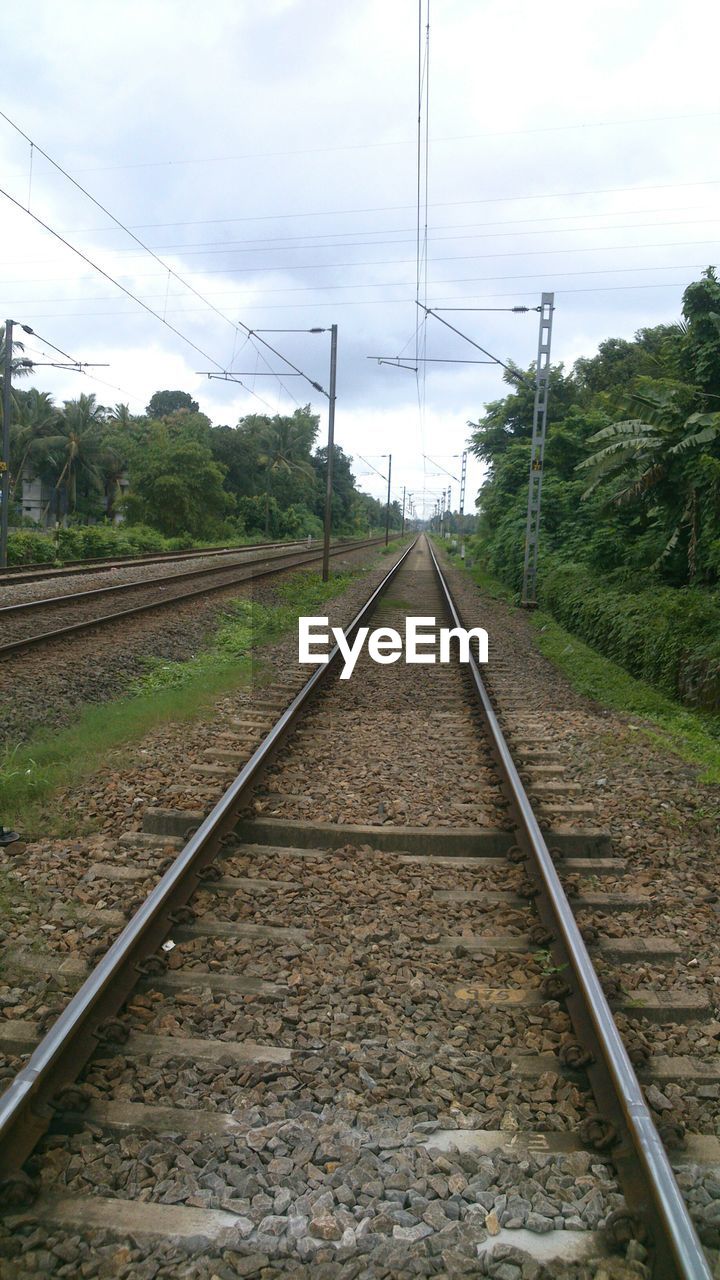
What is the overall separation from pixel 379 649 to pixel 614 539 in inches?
293

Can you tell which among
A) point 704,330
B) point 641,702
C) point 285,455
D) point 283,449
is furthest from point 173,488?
point 641,702

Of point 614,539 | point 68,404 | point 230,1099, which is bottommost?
point 230,1099

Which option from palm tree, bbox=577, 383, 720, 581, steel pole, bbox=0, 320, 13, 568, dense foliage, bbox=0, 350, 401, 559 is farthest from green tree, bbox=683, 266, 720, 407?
dense foliage, bbox=0, 350, 401, 559

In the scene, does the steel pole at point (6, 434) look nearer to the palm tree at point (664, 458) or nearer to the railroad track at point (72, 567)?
the railroad track at point (72, 567)

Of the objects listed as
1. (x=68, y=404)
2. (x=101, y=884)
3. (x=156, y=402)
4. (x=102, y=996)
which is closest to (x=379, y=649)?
(x=101, y=884)

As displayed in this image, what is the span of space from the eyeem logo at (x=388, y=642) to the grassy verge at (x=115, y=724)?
A: 0.66 metres

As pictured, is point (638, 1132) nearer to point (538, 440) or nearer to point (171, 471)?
point (538, 440)

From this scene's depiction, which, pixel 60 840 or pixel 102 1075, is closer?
pixel 102 1075

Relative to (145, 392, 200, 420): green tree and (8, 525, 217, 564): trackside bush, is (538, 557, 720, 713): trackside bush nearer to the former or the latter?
(8, 525, 217, 564): trackside bush

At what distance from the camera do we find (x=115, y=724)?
7.82 metres

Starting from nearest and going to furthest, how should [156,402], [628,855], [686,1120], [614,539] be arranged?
[686,1120], [628,855], [614,539], [156,402]

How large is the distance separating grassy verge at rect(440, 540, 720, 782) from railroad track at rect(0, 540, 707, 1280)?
10.0 feet

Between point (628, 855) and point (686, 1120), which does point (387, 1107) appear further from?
point (628, 855)

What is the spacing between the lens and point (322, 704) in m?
8.74
